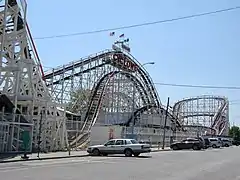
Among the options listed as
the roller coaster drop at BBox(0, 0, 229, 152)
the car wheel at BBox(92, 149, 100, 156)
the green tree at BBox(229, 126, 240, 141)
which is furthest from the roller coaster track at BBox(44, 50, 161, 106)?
the green tree at BBox(229, 126, 240, 141)

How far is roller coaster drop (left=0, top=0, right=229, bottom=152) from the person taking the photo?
3189 cm

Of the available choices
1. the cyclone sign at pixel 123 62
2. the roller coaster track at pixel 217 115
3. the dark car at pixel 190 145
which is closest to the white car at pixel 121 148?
the dark car at pixel 190 145

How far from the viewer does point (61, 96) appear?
178 feet

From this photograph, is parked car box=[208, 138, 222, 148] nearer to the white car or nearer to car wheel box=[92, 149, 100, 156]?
the white car

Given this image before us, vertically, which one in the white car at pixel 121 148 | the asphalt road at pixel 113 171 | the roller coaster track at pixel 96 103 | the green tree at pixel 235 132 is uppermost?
the roller coaster track at pixel 96 103

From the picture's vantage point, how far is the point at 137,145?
32.3 metres

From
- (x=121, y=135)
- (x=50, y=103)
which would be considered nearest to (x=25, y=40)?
(x=50, y=103)

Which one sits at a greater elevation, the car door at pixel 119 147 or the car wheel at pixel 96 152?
the car door at pixel 119 147

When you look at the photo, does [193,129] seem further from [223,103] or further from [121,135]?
[121,135]

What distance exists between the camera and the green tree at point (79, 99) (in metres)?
60.8

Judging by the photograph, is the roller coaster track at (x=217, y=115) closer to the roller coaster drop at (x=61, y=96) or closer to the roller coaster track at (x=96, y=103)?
the roller coaster drop at (x=61, y=96)

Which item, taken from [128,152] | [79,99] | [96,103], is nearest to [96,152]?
[128,152]

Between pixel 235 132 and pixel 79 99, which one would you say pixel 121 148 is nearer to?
pixel 79 99

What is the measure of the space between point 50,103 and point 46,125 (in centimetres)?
203
